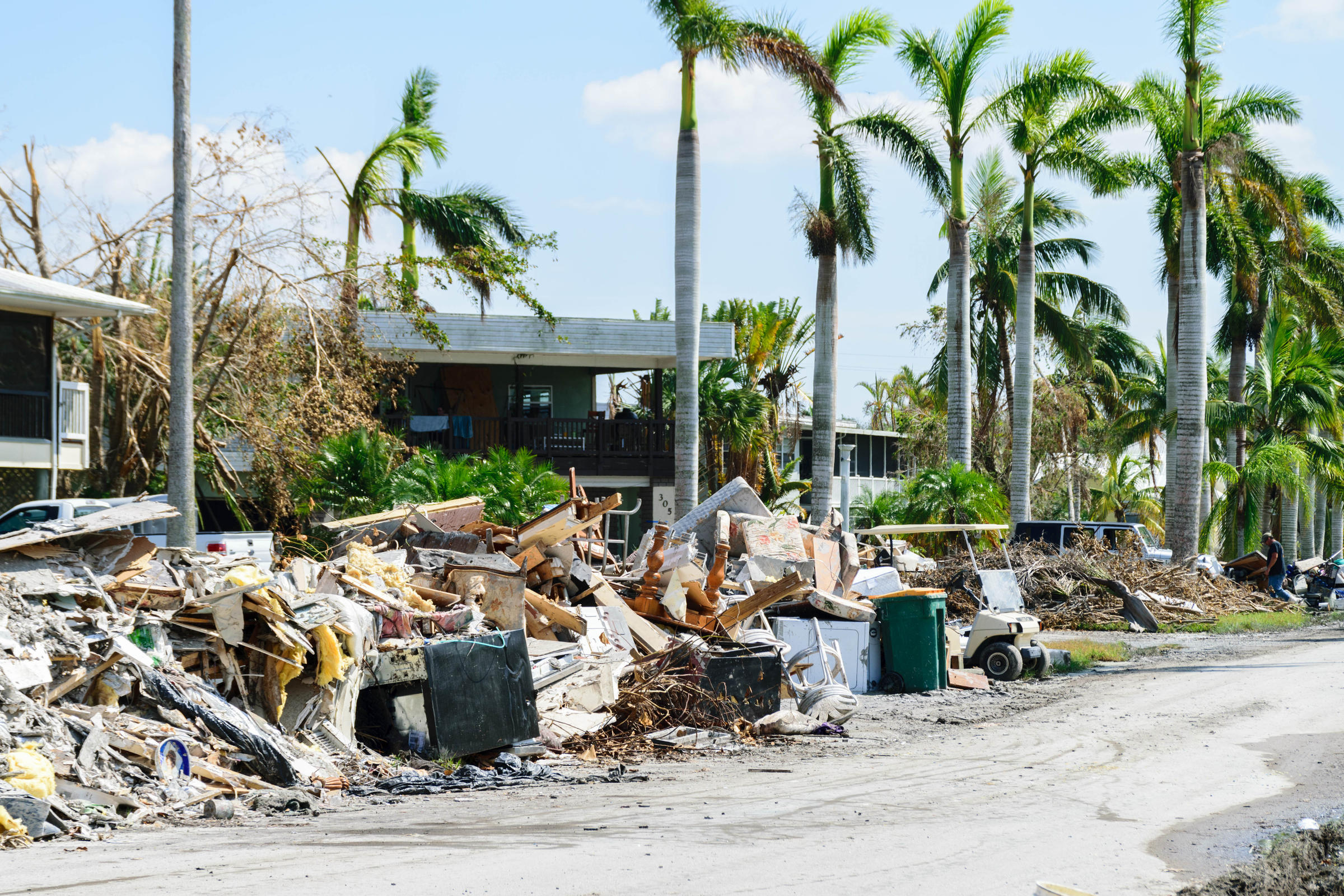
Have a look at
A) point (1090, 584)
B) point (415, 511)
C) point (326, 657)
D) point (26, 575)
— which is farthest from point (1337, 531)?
point (26, 575)

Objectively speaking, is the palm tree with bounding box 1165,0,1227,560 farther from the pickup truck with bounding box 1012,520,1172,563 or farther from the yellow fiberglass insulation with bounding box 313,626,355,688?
the yellow fiberglass insulation with bounding box 313,626,355,688

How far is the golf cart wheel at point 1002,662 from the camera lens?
16.1 m

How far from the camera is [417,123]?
31.2 metres

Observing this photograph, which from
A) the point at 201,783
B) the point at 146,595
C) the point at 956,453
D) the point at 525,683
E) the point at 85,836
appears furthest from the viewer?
the point at 956,453

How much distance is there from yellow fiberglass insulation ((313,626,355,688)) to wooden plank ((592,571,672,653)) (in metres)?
3.87

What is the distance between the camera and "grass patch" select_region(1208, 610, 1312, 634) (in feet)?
74.0

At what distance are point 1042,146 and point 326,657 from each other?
2500cm

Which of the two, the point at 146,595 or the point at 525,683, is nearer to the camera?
the point at 146,595

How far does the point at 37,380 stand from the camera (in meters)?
21.5

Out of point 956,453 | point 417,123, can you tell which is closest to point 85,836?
point 956,453

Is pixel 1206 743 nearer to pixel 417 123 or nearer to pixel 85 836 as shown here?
pixel 85 836

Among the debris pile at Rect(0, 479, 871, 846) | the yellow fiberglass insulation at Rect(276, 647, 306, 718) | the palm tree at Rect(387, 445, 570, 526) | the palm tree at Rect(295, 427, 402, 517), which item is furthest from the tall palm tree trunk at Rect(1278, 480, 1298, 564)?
the yellow fiberglass insulation at Rect(276, 647, 306, 718)

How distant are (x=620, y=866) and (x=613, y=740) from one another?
466 cm

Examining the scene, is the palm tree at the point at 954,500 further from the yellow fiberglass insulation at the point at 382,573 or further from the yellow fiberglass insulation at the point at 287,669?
the yellow fiberglass insulation at the point at 287,669
